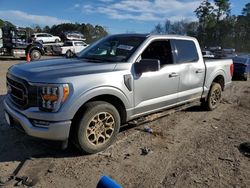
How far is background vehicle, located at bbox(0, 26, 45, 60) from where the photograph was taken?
21.3 m

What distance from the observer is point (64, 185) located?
11.9 feet

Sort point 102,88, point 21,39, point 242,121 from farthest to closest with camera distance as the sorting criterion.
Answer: point 21,39 → point 242,121 → point 102,88

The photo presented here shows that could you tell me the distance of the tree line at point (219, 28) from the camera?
76019mm

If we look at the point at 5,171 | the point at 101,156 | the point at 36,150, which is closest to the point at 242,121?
the point at 101,156

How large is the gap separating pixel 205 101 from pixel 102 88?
3.73 meters

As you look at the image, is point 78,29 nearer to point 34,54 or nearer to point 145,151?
point 34,54

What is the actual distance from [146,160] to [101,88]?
126cm

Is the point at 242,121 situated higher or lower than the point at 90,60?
lower

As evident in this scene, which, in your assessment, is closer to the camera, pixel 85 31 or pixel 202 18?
pixel 85 31

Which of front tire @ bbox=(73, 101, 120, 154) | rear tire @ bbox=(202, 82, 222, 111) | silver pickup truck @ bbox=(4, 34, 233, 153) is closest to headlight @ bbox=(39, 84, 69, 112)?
silver pickup truck @ bbox=(4, 34, 233, 153)

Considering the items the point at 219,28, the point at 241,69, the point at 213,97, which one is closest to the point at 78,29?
the point at 219,28

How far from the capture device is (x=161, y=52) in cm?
579

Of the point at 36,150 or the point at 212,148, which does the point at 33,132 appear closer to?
the point at 36,150

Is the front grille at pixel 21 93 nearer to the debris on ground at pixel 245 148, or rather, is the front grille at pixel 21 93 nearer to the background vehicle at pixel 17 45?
the debris on ground at pixel 245 148
